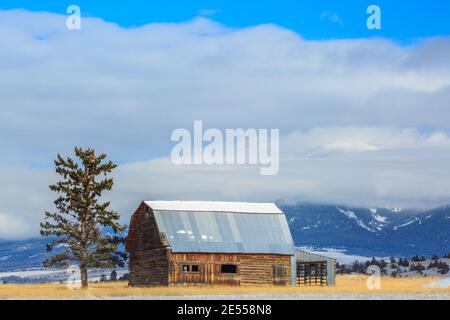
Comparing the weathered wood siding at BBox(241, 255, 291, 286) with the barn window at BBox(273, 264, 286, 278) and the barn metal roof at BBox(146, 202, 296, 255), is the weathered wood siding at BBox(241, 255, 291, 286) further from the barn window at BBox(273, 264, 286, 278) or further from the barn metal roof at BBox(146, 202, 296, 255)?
the barn metal roof at BBox(146, 202, 296, 255)

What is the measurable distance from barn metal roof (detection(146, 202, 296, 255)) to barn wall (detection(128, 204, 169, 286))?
1056 mm

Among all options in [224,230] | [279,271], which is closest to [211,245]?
[224,230]

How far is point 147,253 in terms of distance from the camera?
262 feet

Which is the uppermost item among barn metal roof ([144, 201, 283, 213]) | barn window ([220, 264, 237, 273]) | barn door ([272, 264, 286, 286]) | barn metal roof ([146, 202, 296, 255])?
barn metal roof ([144, 201, 283, 213])

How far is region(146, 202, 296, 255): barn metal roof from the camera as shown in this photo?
77.0m

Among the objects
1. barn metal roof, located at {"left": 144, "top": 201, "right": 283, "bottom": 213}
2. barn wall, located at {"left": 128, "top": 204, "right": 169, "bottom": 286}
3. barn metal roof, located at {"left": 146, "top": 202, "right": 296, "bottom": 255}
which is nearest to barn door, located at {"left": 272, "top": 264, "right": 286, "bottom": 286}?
barn metal roof, located at {"left": 146, "top": 202, "right": 296, "bottom": 255}

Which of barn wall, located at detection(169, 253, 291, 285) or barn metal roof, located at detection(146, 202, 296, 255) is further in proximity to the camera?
barn metal roof, located at detection(146, 202, 296, 255)

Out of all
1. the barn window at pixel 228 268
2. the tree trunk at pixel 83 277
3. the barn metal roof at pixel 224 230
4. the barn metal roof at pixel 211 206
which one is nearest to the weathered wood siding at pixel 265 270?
the barn metal roof at pixel 224 230

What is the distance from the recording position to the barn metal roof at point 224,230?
7700 centimetres
